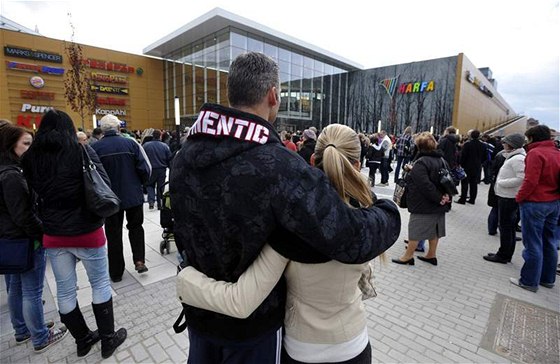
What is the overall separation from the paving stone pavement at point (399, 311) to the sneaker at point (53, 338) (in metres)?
0.06

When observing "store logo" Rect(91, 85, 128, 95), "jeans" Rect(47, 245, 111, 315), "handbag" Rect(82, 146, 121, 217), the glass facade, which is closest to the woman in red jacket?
"handbag" Rect(82, 146, 121, 217)

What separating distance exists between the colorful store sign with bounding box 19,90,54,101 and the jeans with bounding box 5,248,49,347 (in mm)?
29150

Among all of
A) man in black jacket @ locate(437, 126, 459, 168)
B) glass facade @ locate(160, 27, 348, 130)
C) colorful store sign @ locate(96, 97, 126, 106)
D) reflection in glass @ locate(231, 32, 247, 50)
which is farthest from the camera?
colorful store sign @ locate(96, 97, 126, 106)

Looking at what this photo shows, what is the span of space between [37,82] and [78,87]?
6.06 m

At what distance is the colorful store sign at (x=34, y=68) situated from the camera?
23.7m

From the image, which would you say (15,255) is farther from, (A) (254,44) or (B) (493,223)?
(A) (254,44)

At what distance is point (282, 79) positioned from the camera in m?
26.9

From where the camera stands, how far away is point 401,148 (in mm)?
11562

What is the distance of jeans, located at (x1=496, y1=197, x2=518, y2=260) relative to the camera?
452cm

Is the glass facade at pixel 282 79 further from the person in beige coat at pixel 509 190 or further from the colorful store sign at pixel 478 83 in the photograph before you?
the person in beige coat at pixel 509 190

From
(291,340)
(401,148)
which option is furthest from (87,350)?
(401,148)

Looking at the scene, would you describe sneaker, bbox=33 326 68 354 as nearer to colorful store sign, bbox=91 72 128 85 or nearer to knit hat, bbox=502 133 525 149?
knit hat, bbox=502 133 525 149

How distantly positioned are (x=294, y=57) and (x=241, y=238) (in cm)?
2998

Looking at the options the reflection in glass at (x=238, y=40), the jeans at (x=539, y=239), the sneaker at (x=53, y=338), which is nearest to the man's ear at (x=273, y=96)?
the sneaker at (x=53, y=338)
